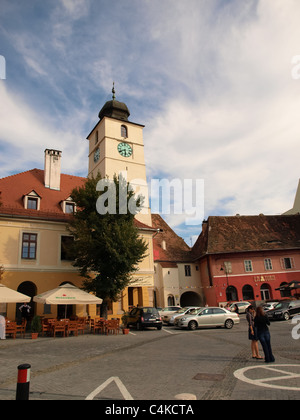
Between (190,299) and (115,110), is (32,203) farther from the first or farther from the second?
(190,299)

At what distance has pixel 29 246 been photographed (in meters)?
25.0

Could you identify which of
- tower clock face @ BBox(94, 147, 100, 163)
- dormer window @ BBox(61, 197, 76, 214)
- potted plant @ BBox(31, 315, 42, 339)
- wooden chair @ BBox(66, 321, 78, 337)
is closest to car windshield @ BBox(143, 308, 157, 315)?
wooden chair @ BBox(66, 321, 78, 337)

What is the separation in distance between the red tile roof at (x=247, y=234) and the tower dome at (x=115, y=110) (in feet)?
60.3

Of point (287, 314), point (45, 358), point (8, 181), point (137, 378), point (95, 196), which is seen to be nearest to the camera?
point (137, 378)

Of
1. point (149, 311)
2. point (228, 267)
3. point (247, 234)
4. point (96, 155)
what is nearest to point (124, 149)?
point (96, 155)

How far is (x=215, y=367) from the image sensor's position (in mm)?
9086

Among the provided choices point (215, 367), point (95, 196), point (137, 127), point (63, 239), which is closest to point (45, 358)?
point (215, 367)

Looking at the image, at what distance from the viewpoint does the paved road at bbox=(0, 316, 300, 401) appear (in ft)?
21.8

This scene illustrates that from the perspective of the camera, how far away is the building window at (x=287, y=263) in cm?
4162

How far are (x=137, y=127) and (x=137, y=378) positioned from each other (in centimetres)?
3550

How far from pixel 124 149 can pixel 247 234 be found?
20.3 meters

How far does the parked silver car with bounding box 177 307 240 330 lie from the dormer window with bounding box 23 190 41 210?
48.0 feet
